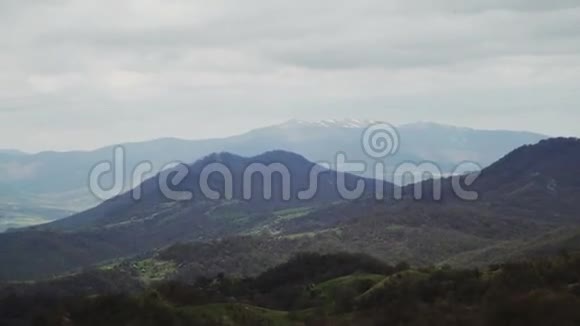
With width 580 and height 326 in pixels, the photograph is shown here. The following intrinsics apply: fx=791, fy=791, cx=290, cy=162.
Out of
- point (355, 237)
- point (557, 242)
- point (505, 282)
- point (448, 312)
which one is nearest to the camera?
point (448, 312)

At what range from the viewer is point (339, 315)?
56.8 metres

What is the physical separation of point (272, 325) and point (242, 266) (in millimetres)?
109469

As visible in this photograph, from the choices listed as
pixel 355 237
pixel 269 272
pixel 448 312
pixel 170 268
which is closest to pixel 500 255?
pixel 269 272

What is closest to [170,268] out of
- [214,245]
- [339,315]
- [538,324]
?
[214,245]

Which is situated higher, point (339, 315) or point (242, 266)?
point (339, 315)

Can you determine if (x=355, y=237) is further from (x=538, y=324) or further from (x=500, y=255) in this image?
(x=538, y=324)

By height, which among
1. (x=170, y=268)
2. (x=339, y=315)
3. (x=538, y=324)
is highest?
(x=538, y=324)

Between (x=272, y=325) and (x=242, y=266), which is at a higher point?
(x=272, y=325)

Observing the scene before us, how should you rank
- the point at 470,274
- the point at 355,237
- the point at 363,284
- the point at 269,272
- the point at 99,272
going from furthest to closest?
1. the point at 355,237
2. the point at 99,272
3. the point at 269,272
4. the point at 363,284
5. the point at 470,274

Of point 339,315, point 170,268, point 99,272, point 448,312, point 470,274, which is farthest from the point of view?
point 170,268

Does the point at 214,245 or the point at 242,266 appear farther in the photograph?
the point at 214,245

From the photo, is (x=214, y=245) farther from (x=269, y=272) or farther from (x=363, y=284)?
(x=363, y=284)

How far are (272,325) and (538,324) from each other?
23990 millimetres

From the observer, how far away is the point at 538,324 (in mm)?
33156
